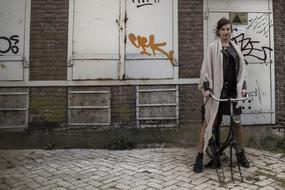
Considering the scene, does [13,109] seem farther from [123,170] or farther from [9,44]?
[123,170]

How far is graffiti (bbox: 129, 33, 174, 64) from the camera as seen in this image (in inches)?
253

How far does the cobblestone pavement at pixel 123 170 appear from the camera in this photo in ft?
14.4

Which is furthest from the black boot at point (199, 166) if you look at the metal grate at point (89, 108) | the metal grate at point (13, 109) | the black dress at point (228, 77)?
the metal grate at point (13, 109)

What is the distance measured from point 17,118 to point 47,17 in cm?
205

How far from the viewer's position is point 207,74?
189 inches

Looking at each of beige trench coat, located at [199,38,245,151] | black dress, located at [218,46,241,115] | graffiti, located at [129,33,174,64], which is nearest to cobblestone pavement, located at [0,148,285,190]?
beige trench coat, located at [199,38,245,151]

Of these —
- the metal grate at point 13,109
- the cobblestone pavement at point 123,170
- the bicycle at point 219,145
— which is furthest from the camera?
the metal grate at point 13,109

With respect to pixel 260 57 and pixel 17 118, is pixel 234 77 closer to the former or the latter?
pixel 260 57

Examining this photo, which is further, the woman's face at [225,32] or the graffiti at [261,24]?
→ the graffiti at [261,24]

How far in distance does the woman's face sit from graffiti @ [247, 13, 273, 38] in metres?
1.99

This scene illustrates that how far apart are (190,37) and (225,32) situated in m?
1.73

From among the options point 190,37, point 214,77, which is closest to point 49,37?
point 190,37

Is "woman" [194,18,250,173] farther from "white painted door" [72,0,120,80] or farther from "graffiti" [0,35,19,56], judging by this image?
"graffiti" [0,35,19,56]

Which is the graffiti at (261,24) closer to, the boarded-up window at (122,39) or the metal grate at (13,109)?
the boarded-up window at (122,39)
